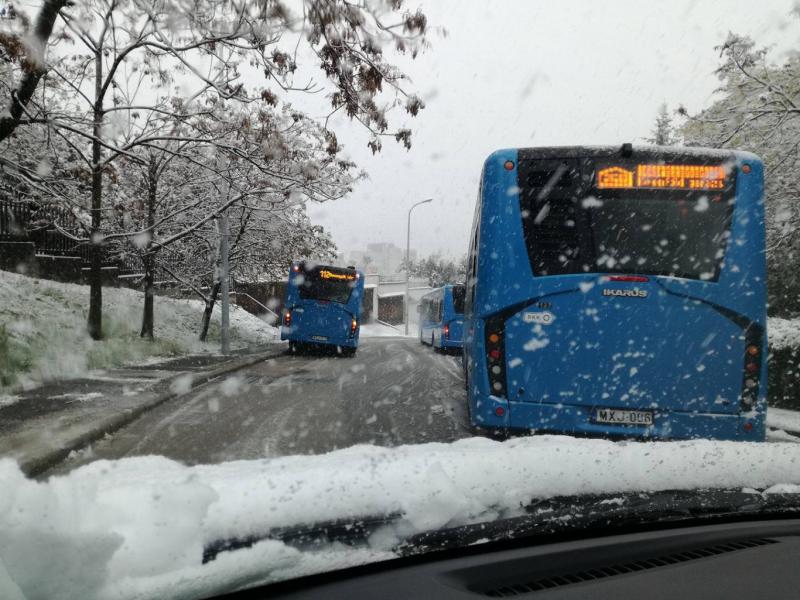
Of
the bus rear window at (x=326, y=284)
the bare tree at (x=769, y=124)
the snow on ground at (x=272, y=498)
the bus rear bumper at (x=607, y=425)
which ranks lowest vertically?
the bus rear bumper at (x=607, y=425)

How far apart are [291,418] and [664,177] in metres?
5.67

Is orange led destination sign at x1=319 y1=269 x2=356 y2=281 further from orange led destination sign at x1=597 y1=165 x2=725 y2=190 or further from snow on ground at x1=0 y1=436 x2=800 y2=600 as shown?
snow on ground at x1=0 y1=436 x2=800 y2=600

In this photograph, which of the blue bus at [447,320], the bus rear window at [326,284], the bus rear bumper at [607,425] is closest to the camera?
the bus rear bumper at [607,425]

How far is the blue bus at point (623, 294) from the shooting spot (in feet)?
17.5

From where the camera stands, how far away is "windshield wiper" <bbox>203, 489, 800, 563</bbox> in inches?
81.7

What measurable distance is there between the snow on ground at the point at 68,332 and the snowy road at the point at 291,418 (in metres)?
2.77

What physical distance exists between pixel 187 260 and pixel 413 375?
1160cm

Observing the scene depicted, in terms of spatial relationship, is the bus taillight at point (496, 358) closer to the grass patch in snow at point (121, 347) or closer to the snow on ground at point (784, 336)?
the snow on ground at point (784, 336)

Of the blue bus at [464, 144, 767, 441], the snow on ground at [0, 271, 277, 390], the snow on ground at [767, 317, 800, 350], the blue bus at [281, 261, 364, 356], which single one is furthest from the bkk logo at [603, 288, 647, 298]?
the blue bus at [281, 261, 364, 356]

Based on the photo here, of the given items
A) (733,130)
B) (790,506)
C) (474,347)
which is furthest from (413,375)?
(790,506)

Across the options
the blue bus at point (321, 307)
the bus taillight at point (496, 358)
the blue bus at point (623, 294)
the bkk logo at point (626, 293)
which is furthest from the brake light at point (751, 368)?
the blue bus at point (321, 307)

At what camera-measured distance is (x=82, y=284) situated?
Answer: 20.1 m

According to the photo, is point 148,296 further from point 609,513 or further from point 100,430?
point 609,513

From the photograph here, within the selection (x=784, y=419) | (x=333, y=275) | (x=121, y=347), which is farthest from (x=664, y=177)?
(x=333, y=275)
